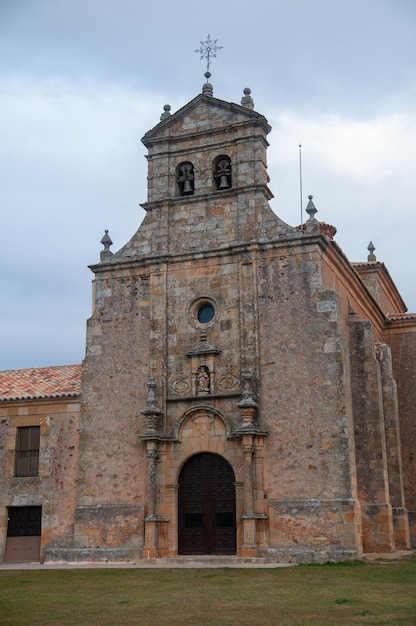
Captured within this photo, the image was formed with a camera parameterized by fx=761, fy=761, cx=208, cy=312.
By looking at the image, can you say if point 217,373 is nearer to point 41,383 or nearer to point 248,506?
point 248,506

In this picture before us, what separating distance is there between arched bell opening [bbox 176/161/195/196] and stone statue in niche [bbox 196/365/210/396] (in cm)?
564

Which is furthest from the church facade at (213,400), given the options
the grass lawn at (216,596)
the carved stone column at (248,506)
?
the grass lawn at (216,596)

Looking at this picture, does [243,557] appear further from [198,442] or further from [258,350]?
[258,350]

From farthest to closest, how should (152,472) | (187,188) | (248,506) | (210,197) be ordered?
(187,188), (210,197), (152,472), (248,506)

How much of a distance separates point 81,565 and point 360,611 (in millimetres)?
11334

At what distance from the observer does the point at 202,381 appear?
68.8 ft

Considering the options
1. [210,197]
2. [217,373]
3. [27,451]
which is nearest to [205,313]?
[217,373]

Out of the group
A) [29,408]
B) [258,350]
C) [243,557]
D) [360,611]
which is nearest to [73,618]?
[360,611]

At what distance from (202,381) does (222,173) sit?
642 cm

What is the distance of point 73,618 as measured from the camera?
10273mm

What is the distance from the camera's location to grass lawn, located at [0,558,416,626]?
10102 mm

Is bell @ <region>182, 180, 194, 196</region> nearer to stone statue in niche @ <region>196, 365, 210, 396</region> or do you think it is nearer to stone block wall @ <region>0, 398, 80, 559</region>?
stone statue in niche @ <region>196, 365, 210, 396</region>

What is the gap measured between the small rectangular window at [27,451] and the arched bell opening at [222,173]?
9111 millimetres

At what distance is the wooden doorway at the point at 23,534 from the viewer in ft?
71.4
